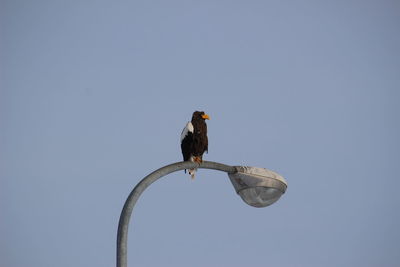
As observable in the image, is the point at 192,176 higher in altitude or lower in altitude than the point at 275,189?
higher

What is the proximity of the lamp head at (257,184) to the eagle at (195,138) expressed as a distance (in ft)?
8.72

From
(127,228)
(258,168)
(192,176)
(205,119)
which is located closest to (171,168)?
(127,228)

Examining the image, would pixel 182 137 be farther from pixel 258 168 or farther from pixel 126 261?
pixel 126 261

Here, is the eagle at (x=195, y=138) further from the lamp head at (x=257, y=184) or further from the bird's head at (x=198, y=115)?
the lamp head at (x=257, y=184)

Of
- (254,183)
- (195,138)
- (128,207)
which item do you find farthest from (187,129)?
(128,207)

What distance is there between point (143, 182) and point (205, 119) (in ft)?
16.4

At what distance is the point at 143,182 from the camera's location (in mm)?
5535

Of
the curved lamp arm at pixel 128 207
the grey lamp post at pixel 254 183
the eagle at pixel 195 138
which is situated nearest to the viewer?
the curved lamp arm at pixel 128 207

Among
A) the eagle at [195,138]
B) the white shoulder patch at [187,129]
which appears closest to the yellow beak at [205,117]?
the eagle at [195,138]

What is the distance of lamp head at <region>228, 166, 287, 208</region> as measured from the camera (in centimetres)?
709

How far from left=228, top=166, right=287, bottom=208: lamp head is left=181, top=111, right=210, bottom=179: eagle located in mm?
2659

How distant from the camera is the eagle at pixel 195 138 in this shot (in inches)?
395

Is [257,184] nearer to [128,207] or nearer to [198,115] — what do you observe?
[128,207]

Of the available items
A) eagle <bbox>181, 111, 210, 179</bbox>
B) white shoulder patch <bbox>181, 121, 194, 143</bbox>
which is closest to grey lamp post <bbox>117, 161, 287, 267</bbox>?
eagle <bbox>181, 111, 210, 179</bbox>
